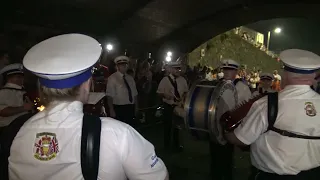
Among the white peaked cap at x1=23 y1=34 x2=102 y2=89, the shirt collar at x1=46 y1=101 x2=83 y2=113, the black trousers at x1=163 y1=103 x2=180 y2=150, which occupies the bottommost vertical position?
the black trousers at x1=163 y1=103 x2=180 y2=150

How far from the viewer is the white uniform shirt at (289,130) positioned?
2.51 metres

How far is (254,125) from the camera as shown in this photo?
8.58 feet

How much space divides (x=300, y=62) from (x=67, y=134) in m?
1.85

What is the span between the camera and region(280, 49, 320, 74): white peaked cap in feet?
8.40

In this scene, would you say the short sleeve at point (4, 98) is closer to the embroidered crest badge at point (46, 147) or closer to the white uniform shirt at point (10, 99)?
the white uniform shirt at point (10, 99)

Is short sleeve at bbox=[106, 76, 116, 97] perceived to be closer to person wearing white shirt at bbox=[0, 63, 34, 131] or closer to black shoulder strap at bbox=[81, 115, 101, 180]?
person wearing white shirt at bbox=[0, 63, 34, 131]

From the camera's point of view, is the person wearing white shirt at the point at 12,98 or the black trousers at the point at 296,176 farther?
the person wearing white shirt at the point at 12,98

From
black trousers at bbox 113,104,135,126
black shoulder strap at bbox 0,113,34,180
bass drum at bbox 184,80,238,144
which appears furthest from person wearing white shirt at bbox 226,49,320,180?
black trousers at bbox 113,104,135,126

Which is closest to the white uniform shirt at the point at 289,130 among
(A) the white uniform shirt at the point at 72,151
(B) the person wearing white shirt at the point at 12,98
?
(A) the white uniform shirt at the point at 72,151

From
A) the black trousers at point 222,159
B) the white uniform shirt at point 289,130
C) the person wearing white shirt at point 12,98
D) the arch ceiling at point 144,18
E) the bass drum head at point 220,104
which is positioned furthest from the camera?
the arch ceiling at point 144,18

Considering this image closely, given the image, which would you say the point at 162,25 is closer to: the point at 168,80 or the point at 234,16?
the point at 234,16

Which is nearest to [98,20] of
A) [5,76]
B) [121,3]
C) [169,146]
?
[121,3]

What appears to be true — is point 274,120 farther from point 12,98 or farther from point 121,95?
point 121,95

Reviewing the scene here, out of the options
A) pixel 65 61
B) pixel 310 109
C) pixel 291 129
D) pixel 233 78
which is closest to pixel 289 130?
pixel 291 129
